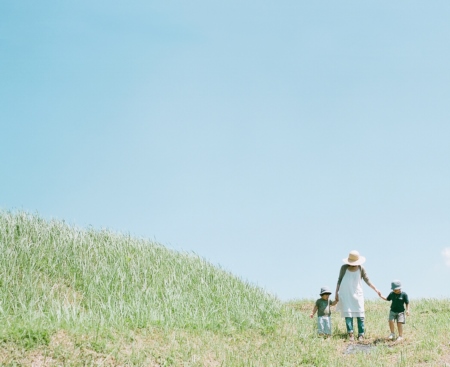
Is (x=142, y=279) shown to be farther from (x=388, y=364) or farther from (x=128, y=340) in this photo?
(x=388, y=364)

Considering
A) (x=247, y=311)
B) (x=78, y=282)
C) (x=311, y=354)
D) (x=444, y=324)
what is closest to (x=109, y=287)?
(x=78, y=282)

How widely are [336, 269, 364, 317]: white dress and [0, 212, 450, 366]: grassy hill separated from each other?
2.03ft

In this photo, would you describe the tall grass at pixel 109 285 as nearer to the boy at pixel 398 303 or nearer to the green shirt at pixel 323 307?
the green shirt at pixel 323 307

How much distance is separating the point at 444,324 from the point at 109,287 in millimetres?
8632

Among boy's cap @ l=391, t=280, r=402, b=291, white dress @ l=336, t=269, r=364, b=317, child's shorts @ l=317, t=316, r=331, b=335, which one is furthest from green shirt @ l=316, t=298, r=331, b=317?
boy's cap @ l=391, t=280, r=402, b=291

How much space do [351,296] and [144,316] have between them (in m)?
5.00

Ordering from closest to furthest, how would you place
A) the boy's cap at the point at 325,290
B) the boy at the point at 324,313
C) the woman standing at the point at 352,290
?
the woman standing at the point at 352,290, the boy at the point at 324,313, the boy's cap at the point at 325,290

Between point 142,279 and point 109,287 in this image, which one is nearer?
point 109,287

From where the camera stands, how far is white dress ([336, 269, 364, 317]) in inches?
489

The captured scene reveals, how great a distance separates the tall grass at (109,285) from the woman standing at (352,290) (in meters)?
1.70

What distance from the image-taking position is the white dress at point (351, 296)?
1243 centimetres

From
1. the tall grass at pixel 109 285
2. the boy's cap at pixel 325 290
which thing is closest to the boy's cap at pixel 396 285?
the boy's cap at pixel 325 290

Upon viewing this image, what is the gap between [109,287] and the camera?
12.5 metres

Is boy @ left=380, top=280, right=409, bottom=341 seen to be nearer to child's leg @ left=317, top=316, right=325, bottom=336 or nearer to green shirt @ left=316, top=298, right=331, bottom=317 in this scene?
green shirt @ left=316, top=298, right=331, bottom=317
